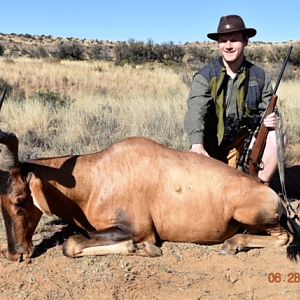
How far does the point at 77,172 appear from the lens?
4812 millimetres

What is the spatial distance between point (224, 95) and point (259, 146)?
74cm

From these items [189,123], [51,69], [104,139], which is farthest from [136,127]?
[51,69]

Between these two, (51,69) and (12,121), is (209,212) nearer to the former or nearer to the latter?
(12,121)

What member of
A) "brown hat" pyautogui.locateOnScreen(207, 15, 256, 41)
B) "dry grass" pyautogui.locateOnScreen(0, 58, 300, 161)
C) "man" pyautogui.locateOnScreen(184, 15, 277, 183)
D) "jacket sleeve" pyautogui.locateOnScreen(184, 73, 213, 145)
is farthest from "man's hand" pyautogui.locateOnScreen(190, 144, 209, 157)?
"dry grass" pyautogui.locateOnScreen(0, 58, 300, 161)

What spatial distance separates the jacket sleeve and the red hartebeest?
2.68ft

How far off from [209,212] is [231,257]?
0.47 metres

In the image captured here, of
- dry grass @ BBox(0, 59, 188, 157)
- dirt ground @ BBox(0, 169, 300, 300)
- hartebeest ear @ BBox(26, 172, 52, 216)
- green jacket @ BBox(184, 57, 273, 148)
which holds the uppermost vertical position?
green jacket @ BBox(184, 57, 273, 148)

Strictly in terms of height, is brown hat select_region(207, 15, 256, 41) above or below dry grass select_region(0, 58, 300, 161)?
above

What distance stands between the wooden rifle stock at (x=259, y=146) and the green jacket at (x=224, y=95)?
33cm

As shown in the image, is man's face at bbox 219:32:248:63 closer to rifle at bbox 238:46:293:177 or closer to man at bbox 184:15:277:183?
man at bbox 184:15:277:183

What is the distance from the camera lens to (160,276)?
4395mm

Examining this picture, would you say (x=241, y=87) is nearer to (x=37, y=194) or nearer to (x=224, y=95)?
(x=224, y=95)

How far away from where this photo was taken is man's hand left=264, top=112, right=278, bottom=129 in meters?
5.51

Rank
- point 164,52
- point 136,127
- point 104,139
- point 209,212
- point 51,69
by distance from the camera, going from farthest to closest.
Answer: point 164,52 < point 51,69 < point 136,127 < point 104,139 < point 209,212
